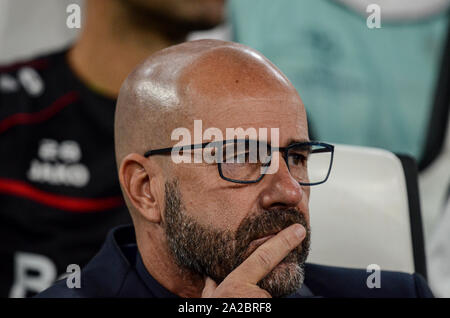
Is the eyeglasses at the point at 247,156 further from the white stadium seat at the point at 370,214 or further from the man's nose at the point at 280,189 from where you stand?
the white stadium seat at the point at 370,214

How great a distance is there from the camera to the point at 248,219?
30.8 inches

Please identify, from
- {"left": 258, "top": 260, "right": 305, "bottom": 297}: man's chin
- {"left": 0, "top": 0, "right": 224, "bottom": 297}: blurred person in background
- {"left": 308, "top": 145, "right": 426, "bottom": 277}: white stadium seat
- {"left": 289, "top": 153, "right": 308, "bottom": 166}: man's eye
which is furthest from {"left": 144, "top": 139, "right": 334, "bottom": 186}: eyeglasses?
{"left": 0, "top": 0, "right": 224, "bottom": 297}: blurred person in background

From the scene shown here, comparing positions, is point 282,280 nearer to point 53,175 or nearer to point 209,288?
point 209,288

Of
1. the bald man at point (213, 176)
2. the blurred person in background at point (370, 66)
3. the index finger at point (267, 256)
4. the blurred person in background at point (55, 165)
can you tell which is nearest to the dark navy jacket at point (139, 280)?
the bald man at point (213, 176)

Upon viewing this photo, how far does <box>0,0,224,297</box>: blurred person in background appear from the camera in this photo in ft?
4.51

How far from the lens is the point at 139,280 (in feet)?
2.93

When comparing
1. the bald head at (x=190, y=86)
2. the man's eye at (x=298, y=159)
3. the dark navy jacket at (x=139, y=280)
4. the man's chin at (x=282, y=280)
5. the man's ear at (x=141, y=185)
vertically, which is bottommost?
the dark navy jacket at (x=139, y=280)

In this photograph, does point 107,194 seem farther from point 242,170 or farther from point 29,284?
point 242,170

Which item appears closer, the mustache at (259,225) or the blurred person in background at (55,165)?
the mustache at (259,225)

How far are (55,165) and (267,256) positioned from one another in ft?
2.72

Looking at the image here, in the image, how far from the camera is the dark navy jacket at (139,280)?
0.88 metres

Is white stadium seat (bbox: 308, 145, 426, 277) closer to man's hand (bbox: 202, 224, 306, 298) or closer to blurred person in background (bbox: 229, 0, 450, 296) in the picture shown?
man's hand (bbox: 202, 224, 306, 298)

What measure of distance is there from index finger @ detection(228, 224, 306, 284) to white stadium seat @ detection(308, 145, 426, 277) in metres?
0.29

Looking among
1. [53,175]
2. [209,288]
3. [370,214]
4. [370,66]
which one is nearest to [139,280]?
[209,288]
